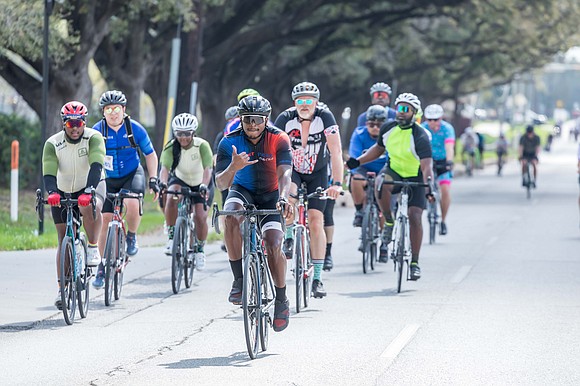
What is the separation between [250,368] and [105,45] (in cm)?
2210

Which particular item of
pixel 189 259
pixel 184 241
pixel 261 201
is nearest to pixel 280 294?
pixel 261 201

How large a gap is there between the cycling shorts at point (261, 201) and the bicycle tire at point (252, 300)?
366 millimetres

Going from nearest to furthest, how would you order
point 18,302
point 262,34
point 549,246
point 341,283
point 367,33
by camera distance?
point 18,302, point 341,283, point 549,246, point 262,34, point 367,33

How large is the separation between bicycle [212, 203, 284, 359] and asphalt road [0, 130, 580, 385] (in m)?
0.20

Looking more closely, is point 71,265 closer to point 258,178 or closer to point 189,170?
point 258,178

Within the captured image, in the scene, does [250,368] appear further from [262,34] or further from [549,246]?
[262,34]

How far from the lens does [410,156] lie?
13.8 meters

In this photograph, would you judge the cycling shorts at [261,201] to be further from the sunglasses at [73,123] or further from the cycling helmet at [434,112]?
the cycling helmet at [434,112]

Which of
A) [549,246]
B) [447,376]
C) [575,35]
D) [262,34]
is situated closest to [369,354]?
[447,376]

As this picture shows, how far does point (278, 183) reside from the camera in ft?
30.9

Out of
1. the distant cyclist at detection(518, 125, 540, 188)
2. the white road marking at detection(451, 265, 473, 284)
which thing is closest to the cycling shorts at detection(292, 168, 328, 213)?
the white road marking at detection(451, 265, 473, 284)

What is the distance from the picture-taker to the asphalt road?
8.70 metres

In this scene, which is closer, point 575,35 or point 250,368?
point 250,368

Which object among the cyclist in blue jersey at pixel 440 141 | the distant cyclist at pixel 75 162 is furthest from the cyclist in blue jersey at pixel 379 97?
the distant cyclist at pixel 75 162
